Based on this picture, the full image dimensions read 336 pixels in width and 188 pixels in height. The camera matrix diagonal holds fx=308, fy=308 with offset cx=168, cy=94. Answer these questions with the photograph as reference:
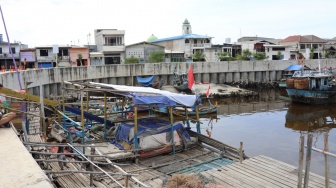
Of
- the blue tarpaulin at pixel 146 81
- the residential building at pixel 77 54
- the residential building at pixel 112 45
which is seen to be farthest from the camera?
the residential building at pixel 112 45

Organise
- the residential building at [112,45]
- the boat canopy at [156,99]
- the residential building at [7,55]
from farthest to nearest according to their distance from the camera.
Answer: the residential building at [112,45] < the residential building at [7,55] < the boat canopy at [156,99]

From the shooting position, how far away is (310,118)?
2877 centimetres

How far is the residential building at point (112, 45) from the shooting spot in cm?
5054

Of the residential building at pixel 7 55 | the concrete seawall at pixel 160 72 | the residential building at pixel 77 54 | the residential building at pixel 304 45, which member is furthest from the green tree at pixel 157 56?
the residential building at pixel 304 45

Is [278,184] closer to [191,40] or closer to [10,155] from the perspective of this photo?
[10,155]

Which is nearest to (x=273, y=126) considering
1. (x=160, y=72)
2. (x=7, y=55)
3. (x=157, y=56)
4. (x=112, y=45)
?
(x=160, y=72)

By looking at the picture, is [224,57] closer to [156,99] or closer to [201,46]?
[201,46]

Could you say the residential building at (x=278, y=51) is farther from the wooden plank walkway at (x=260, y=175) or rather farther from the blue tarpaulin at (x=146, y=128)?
the wooden plank walkway at (x=260, y=175)

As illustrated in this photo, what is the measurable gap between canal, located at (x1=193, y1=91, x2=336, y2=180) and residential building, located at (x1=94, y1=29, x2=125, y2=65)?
841 inches

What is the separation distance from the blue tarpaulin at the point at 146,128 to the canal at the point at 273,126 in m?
7.19

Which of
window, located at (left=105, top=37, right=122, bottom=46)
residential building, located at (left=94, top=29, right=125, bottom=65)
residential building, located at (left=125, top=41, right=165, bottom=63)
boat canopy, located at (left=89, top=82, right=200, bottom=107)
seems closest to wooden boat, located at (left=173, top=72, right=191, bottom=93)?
residential building, located at (left=125, top=41, right=165, bottom=63)

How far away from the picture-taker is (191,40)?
60562mm

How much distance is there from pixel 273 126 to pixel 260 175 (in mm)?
17565

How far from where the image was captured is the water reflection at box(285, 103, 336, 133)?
25438 mm
